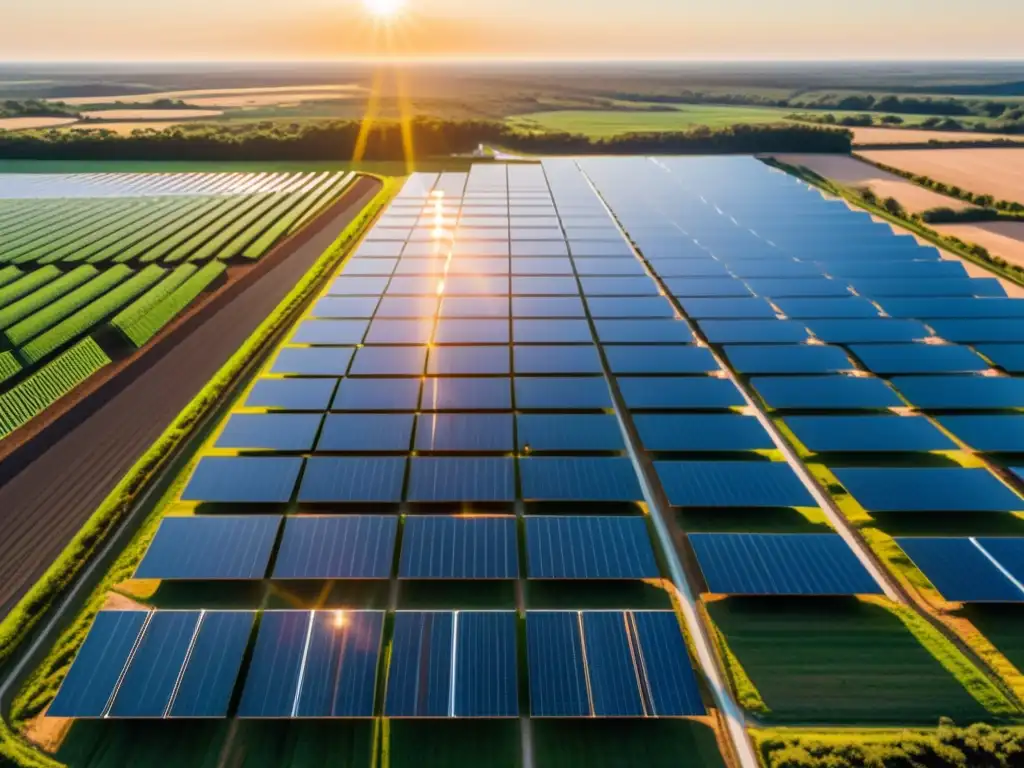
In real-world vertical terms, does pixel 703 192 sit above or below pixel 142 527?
above

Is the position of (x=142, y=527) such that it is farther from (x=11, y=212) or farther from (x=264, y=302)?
(x=11, y=212)

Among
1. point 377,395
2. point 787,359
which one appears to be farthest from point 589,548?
point 787,359

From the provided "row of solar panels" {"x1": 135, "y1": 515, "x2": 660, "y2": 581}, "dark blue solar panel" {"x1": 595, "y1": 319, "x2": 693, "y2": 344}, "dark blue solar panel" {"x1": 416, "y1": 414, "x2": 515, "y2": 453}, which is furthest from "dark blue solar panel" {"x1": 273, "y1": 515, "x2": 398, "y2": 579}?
"dark blue solar panel" {"x1": 595, "y1": 319, "x2": 693, "y2": 344}

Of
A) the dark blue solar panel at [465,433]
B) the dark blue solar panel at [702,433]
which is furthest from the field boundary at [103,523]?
the dark blue solar panel at [702,433]

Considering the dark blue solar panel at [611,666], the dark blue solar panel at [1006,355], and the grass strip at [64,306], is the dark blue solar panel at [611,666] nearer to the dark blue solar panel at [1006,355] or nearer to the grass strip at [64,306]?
the dark blue solar panel at [1006,355]

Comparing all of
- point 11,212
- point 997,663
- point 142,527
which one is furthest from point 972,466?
point 11,212

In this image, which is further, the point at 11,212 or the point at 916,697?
the point at 11,212

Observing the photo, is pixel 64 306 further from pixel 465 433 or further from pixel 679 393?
pixel 679 393
